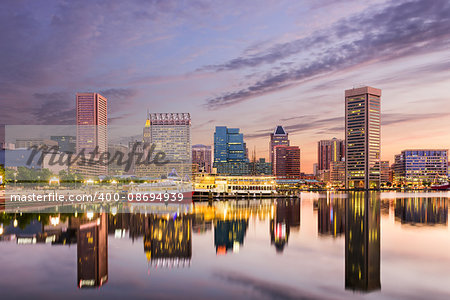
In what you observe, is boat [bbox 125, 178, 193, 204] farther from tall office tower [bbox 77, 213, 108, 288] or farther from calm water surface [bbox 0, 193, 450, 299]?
tall office tower [bbox 77, 213, 108, 288]

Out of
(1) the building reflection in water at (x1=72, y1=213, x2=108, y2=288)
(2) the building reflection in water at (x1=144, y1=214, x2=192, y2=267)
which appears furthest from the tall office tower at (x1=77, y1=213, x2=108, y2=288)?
(2) the building reflection in water at (x1=144, y1=214, x2=192, y2=267)

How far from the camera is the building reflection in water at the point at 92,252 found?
3100 centimetres

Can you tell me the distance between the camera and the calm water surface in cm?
2869

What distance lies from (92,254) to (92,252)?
0.86 meters

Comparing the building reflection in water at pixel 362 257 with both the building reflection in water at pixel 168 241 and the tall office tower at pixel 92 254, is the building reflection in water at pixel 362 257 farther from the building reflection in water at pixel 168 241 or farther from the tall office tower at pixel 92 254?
the tall office tower at pixel 92 254

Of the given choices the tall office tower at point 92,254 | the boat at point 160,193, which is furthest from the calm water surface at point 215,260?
the boat at point 160,193

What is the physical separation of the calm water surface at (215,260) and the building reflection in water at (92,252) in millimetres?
92

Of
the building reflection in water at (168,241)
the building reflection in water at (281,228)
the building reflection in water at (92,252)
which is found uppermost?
the building reflection in water at (92,252)

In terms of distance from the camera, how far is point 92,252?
3978 cm

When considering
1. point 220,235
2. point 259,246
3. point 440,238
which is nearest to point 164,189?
point 220,235

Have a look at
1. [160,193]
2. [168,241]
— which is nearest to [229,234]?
[168,241]

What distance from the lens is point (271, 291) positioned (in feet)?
93.9

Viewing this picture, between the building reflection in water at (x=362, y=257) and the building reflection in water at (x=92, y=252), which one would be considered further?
the building reflection in water at (x=362, y=257)

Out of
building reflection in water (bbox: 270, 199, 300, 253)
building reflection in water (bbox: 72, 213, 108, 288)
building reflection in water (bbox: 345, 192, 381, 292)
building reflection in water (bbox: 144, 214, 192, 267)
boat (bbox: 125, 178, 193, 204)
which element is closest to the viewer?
building reflection in water (bbox: 72, 213, 108, 288)
